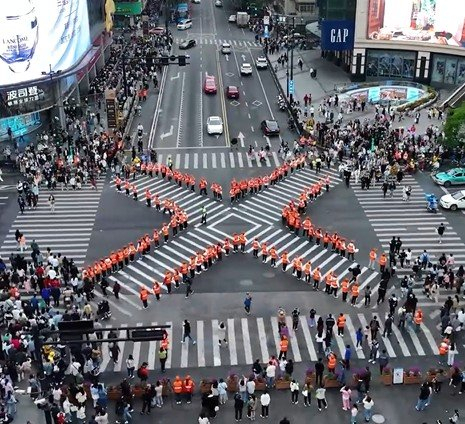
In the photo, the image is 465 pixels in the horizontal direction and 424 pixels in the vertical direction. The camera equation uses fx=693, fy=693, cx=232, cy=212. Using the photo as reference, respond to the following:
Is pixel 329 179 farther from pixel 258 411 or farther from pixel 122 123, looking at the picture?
pixel 258 411

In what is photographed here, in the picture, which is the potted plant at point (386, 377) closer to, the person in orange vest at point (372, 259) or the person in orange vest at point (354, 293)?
the person in orange vest at point (354, 293)

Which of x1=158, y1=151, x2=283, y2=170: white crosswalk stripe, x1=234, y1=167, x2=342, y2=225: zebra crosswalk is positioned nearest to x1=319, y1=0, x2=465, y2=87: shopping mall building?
x1=158, y1=151, x2=283, y2=170: white crosswalk stripe

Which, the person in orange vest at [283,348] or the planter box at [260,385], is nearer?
the planter box at [260,385]

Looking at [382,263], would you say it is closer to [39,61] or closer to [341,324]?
[341,324]

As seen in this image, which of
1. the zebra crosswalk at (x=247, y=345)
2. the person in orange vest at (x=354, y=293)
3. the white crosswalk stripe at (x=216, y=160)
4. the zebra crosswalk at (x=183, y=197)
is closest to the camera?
the zebra crosswalk at (x=247, y=345)

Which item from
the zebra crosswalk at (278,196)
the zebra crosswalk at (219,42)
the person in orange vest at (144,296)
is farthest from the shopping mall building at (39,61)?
the zebra crosswalk at (219,42)

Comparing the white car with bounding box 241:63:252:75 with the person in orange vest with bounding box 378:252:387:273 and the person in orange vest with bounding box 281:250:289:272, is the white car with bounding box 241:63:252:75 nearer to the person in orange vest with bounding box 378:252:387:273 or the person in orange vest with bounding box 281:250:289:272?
the person in orange vest with bounding box 281:250:289:272

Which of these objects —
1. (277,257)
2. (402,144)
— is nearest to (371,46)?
(402,144)
